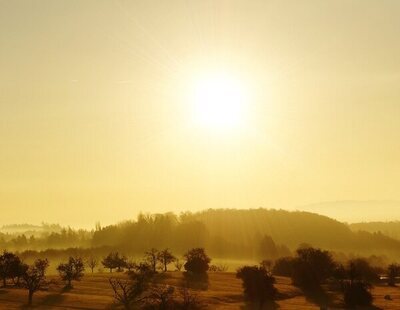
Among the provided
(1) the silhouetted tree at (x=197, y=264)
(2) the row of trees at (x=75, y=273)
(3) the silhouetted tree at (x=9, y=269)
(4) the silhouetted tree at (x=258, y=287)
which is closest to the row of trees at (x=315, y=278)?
(4) the silhouetted tree at (x=258, y=287)

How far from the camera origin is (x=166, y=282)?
117 meters

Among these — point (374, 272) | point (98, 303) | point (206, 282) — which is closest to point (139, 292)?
point (98, 303)

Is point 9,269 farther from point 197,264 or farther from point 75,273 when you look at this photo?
point 197,264

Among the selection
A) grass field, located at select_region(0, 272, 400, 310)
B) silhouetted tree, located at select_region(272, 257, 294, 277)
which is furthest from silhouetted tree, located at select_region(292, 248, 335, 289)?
silhouetted tree, located at select_region(272, 257, 294, 277)

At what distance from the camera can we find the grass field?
89688 millimetres

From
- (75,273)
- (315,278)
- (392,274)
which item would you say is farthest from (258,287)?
(392,274)

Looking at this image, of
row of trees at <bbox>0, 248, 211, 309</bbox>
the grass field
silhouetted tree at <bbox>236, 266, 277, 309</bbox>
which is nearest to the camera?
the grass field

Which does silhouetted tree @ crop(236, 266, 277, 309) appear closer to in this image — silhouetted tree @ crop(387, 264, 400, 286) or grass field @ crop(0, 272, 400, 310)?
grass field @ crop(0, 272, 400, 310)

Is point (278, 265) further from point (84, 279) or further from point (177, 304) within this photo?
point (177, 304)

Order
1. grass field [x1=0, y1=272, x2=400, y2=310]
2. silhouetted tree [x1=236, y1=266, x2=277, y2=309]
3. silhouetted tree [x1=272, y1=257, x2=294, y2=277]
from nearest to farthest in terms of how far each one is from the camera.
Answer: grass field [x1=0, y1=272, x2=400, y2=310]
silhouetted tree [x1=236, y1=266, x2=277, y2=309]
silhouetted tree [x1=272, y1=257, x2=294, y2=277]

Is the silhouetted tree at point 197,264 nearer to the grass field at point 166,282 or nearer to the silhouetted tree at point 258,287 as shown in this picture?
the grass field at point 166,282

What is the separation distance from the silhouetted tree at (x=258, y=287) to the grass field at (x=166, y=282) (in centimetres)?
193

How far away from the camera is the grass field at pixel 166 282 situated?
89.7 m

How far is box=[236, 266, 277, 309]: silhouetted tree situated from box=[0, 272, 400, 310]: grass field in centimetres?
193
